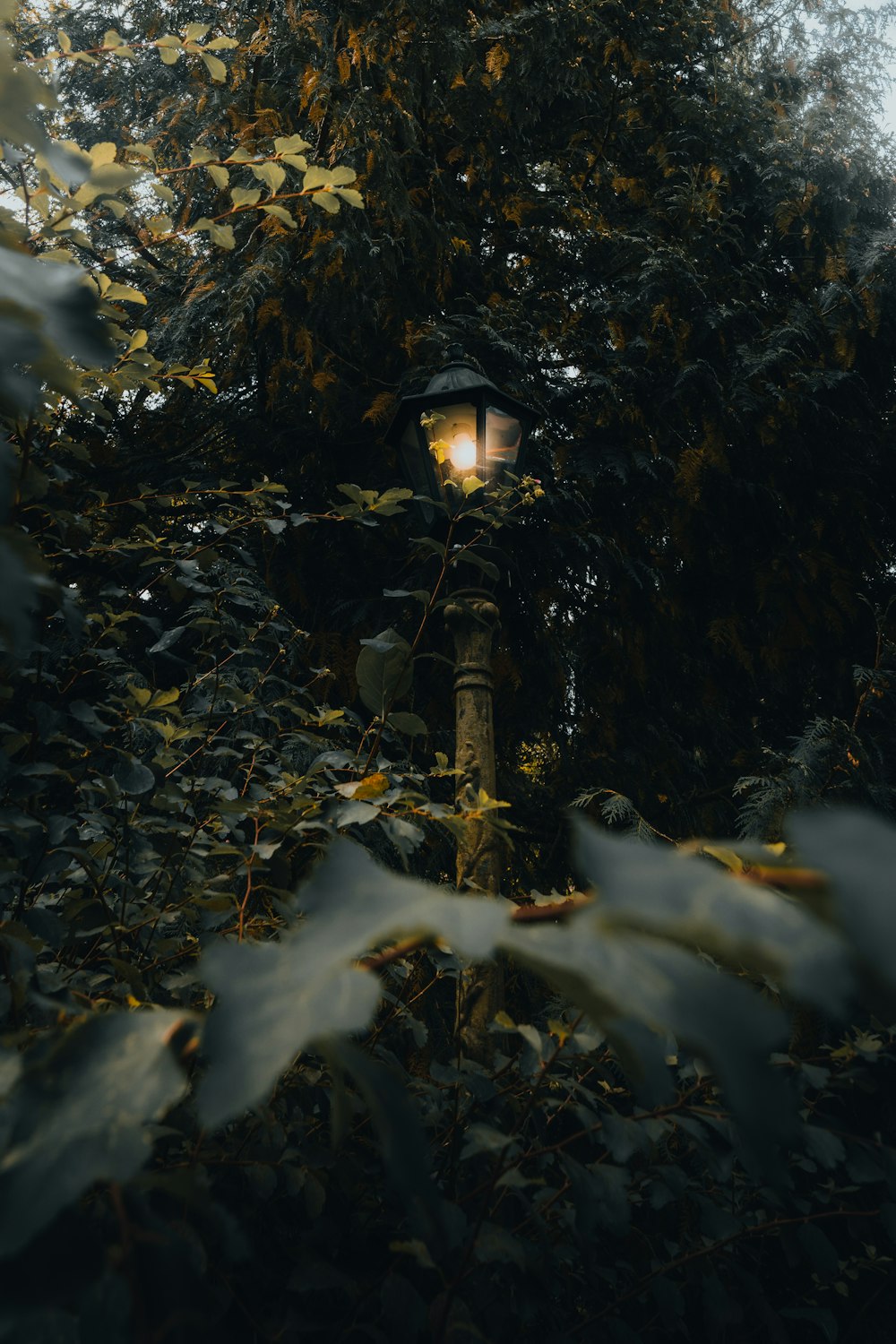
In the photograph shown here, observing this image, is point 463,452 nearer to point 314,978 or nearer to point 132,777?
point 132,777

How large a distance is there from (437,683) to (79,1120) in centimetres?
359

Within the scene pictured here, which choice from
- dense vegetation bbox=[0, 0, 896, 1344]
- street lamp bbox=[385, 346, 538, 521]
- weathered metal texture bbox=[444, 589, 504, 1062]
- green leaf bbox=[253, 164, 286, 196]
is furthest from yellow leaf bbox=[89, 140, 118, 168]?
street lamp bbox=[385, 346, 538, 521]

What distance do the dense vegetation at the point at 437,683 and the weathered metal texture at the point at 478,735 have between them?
115 mm

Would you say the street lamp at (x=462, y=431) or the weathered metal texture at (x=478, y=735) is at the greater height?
the street lamp at (x=462, y=431)

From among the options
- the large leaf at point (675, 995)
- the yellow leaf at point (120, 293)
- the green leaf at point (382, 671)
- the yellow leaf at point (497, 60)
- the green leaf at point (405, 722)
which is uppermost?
the yellow leaf at point (497, 60)

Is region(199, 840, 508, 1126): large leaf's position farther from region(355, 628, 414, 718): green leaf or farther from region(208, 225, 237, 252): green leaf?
region(208, 225, 237, 252): green leaf

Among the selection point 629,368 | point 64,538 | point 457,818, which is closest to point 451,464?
point 64,538

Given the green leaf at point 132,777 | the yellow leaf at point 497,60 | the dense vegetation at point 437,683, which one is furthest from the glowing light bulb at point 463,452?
the yellow leaf at point 497,60

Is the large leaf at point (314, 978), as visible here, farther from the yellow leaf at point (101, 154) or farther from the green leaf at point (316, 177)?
the green leaf at point (316, 177)

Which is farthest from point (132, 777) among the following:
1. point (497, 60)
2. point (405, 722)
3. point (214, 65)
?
point (497, 60)

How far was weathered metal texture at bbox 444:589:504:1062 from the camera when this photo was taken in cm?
176

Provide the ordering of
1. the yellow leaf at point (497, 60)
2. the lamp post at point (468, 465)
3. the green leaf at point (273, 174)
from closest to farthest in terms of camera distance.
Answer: the green leaf at point (273, 174)
the lamp post at point (468, 465)
the yellow leaf at point (497, 60)

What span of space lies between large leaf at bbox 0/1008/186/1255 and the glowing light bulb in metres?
2.00

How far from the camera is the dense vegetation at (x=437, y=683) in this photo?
43cm
